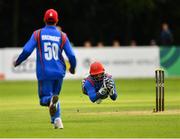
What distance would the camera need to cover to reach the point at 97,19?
178ft

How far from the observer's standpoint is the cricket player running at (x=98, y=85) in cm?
1908

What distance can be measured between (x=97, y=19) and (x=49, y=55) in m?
38.7

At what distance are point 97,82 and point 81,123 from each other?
8.54 ft

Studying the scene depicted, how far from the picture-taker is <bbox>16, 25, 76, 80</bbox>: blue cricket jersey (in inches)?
617

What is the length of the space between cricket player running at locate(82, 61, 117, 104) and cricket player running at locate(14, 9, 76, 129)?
330 cm

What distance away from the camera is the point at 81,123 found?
55.4 ft

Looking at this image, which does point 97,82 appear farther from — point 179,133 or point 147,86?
point 147,86

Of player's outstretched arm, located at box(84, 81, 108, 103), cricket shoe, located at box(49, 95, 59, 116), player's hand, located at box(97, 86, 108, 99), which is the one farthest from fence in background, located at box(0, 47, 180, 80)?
cricket shoe, located at box(49, 95, 59, 116)

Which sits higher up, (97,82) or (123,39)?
(123,39)

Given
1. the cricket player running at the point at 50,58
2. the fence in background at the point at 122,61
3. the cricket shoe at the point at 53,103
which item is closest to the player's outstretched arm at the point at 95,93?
the cricket player running at the point at 50,58

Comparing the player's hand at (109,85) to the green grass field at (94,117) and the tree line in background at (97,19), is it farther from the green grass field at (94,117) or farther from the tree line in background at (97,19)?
the tree line in background at (97,19)

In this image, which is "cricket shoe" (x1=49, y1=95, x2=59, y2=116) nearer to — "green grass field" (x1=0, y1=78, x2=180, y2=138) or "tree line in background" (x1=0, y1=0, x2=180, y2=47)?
"green grass field" (x1=0, y1=78, x2=180, y2=138)

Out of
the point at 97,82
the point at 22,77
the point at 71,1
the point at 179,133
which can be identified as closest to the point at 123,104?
the point at 97,82

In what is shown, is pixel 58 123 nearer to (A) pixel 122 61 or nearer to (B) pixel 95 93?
(B) pixel 95 93
